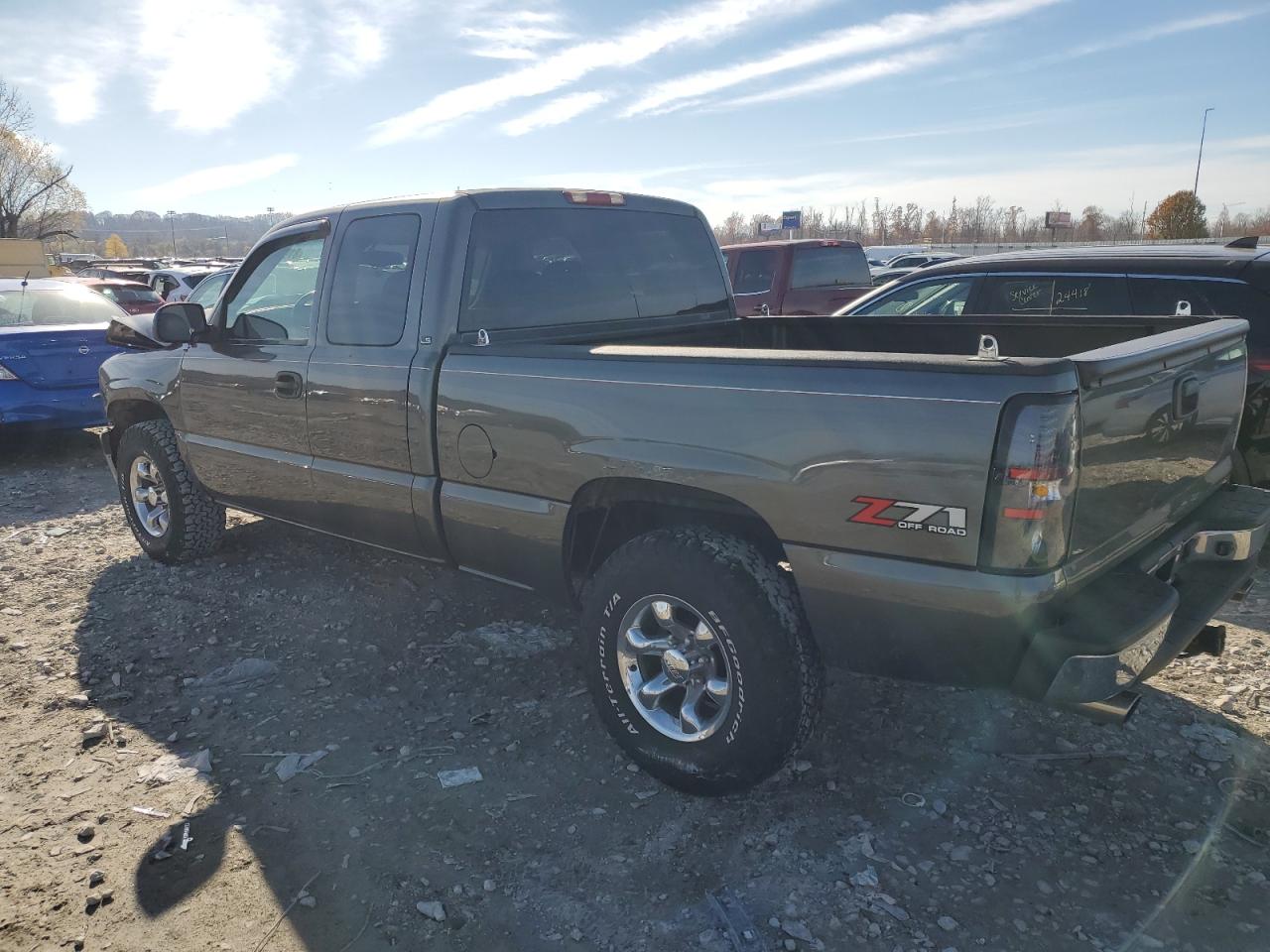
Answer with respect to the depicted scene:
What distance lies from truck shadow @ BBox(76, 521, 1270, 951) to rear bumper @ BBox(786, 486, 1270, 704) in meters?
0.59

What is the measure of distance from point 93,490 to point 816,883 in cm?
687

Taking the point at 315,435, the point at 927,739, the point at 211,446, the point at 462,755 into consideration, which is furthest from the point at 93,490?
the point at 927,739

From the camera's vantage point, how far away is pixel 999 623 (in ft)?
7.60

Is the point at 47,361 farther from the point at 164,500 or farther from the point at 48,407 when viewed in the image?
the point at 164,500

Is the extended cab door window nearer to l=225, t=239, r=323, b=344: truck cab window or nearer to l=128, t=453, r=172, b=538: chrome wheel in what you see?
l=225, t=239, r=323, b=344: truck cab window

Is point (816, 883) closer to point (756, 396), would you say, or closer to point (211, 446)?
point (756, 396)

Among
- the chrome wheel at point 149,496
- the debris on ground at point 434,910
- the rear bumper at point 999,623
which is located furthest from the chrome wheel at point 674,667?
the chrome wheel at point 149,496

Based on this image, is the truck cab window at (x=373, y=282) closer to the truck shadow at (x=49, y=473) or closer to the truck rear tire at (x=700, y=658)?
the truck rear tire at (x=700, y=658)

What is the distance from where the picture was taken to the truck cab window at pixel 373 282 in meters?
3.72

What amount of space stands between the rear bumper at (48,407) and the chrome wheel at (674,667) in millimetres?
6383

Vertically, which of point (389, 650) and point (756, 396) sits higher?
point (756, 396)

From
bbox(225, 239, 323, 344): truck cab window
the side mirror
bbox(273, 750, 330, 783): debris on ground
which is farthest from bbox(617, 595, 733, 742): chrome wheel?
the side mirror

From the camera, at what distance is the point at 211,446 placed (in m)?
4.75

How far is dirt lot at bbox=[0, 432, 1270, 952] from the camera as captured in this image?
2.49 m
